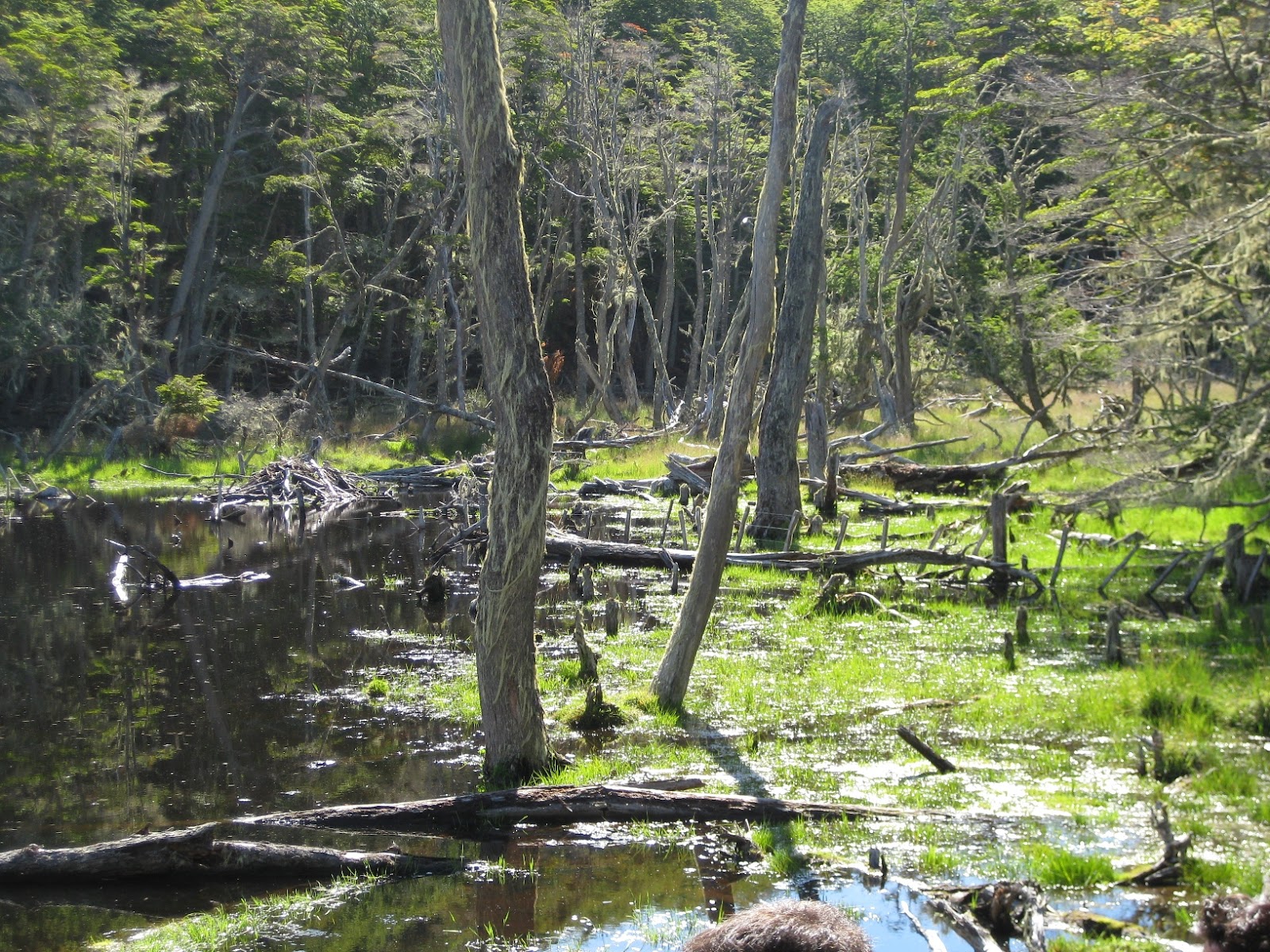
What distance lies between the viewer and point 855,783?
821 cm

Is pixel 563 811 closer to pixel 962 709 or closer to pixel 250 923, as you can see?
pixel 250 923

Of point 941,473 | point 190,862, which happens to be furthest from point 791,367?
point 190,862

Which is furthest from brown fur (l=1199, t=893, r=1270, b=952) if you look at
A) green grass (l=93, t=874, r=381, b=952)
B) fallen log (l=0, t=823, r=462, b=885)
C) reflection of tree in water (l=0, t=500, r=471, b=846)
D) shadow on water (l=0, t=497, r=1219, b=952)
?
reflection of tree in water (l=0, t=500, r=471, b=846)

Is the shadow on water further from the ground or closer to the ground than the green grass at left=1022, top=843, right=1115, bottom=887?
closer to the ground

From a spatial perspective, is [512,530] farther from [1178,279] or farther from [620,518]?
[620,518]

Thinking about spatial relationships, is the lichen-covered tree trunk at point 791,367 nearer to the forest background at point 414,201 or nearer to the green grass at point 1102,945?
the forest background at point 414,201

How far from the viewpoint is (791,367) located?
67.4 feet

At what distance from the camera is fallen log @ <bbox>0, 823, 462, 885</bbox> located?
273 inches

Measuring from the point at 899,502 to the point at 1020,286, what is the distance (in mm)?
5167

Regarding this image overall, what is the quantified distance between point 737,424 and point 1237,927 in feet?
19.6

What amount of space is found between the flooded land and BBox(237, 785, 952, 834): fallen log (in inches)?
3.8

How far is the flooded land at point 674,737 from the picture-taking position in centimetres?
657

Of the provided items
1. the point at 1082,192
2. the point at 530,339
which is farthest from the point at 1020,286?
the point at 530,339

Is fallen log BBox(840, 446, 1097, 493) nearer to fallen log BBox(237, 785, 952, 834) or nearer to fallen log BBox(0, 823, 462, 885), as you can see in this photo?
fallen log BBox(237, 785, 952, 834)
